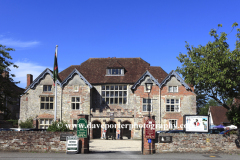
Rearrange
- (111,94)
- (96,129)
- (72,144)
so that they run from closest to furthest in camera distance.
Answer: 1. (72,144)
2. (96,129)
3. (111,94)

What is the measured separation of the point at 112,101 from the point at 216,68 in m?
23.6

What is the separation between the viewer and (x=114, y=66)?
143 ft

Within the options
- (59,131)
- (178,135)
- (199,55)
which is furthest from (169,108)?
(59,131)

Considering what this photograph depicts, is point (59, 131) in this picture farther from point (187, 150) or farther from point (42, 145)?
point (187, 150)

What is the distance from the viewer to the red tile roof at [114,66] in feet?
140

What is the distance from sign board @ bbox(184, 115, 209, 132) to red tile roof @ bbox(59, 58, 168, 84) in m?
20.0

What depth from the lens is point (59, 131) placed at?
19828 millimetres

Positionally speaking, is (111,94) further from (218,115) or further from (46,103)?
(218,115)

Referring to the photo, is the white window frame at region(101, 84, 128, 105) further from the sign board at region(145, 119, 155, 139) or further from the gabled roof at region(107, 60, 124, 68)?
the sign board at region(145, 119, 155, 139)

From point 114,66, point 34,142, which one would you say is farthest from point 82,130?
point 114,66

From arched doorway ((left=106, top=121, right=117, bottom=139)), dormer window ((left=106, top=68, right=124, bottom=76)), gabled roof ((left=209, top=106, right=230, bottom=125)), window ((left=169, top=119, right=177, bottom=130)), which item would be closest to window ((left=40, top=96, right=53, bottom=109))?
arched doorway ((left=106, top=121, right=117, bottom=139))

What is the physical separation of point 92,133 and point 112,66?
10950 mm

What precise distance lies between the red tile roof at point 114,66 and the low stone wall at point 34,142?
2288 centimetres

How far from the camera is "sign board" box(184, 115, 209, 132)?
21.7 m
